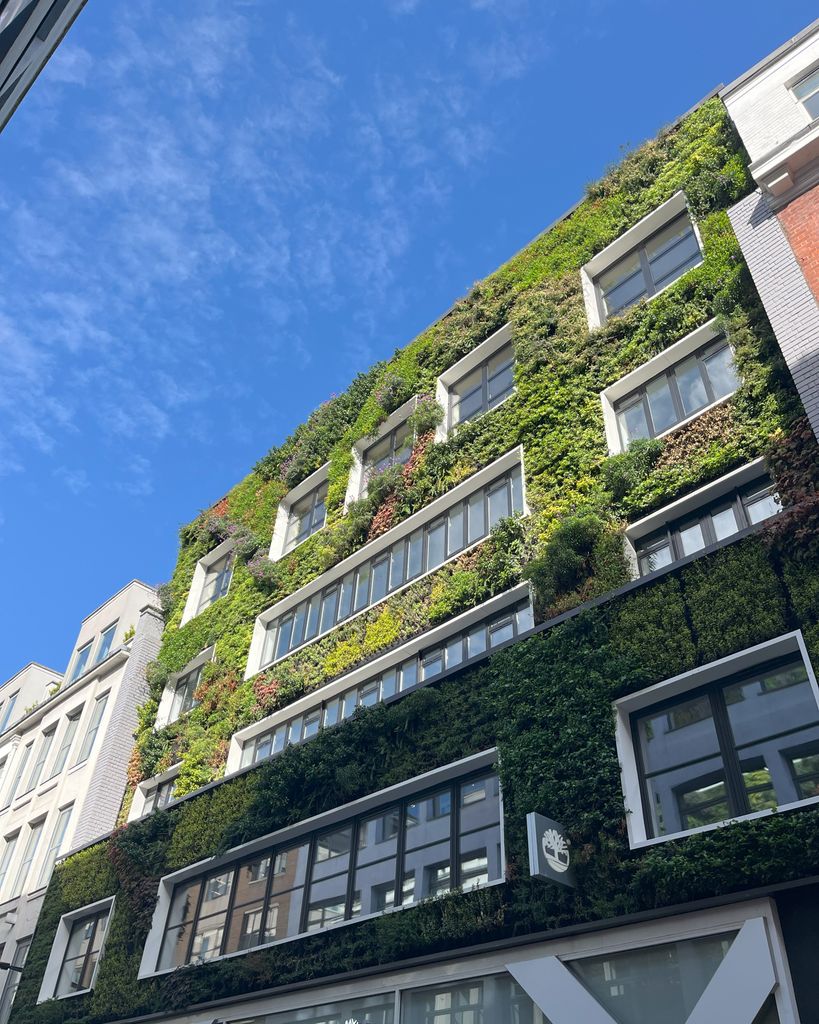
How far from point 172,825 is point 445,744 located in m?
10.5

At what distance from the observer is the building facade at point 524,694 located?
13.1 metres

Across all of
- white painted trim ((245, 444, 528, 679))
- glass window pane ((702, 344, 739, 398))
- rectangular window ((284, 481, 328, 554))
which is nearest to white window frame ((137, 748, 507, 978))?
white painted trim ((245, 444, 528, 679))

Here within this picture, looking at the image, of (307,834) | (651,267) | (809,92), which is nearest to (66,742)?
(307,834)

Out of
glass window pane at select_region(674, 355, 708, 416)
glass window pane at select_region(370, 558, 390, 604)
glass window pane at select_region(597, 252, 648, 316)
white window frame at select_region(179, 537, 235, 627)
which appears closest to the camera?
glass window pane at select_region(674, 355, 708, 416)

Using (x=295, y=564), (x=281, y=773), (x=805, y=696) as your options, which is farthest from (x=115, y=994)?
(x=805, y=696)

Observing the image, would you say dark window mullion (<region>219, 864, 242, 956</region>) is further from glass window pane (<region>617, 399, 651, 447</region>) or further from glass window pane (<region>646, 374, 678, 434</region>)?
glass window pane (<region>646, 374, 678, 434</region>)

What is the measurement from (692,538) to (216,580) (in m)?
21.7

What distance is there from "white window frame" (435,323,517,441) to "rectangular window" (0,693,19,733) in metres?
29.7

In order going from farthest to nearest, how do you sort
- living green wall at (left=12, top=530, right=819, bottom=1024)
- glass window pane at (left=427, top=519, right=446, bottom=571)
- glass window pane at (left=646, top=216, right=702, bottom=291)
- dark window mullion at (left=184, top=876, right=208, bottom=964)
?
glass window pane at (left=427, top=519, right=446, bottom=571) < glass window pane at (left=646, top=216, right=702, bottom=291) < dark window mullion at (left=184, top=876, right=208, bottom=964) < living green wall at (left=12, top=530, right=819, bottom=1024)

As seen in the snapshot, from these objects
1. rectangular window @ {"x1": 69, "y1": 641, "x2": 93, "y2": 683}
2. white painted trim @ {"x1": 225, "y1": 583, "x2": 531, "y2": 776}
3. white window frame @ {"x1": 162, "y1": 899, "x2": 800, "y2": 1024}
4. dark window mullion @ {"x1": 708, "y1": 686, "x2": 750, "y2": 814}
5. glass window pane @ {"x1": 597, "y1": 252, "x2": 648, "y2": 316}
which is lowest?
white window frame @ {"x1": 162, "y1": 899, "x2": 800, "y2": 1024}

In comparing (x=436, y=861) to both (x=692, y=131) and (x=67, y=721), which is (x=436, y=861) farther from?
(x=67, y=721)

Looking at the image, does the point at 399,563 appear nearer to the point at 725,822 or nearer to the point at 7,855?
the point at 725,822

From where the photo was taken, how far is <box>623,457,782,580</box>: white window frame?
17.2 metres

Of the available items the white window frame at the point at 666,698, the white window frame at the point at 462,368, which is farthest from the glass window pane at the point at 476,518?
the white window frame at the point at 666,698
